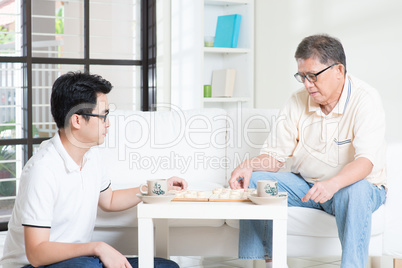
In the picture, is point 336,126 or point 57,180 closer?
point 57,180

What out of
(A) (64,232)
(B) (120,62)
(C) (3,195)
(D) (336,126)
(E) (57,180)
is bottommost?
(C) (3,195)

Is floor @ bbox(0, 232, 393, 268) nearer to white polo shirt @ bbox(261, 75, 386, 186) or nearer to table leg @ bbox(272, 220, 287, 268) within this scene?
white polo shirt @ bbox(261, 75, 386, 186)

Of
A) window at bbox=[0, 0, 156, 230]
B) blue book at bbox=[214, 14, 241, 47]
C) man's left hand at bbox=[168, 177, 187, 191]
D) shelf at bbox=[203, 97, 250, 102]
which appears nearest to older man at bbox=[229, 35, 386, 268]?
man's left hand at bbox=[168, 177, 187, 191]

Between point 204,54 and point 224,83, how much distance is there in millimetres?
325

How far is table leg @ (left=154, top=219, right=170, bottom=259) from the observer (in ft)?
7.24

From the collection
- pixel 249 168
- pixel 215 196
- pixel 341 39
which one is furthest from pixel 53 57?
pixel 215 196

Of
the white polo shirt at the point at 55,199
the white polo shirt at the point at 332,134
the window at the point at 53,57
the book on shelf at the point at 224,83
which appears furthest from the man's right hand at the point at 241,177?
the window at the point at 53,57

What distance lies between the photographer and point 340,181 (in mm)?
1941

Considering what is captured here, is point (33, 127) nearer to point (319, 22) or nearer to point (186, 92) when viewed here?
point (186, 92)

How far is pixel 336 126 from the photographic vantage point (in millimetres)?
2248

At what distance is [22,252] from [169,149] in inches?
49.9

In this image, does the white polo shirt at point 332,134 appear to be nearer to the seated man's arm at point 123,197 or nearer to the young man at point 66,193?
the seated man's arm at point 123,197

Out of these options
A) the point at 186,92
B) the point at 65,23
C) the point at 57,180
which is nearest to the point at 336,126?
the point at 57,180

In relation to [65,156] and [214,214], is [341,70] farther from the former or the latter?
[65,156]
